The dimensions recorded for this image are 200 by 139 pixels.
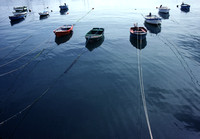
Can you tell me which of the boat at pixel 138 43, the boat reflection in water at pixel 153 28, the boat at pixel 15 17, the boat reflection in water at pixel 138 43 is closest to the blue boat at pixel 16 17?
the boat at pixel 15 17

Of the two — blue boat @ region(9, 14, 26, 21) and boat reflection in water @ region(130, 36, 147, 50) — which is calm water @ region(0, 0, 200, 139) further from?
blue boat @ region(9, 14, 26, 21)

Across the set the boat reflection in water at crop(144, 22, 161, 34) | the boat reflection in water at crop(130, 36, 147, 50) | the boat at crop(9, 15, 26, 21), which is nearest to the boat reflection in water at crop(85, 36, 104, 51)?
the boat reflection in water at crop(130, 36, 147, 50)

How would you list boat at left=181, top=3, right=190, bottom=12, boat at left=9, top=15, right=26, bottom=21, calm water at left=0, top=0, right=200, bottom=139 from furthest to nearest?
1. boat at left=181, top=3, right=190, bottom=12
2. boat at left=9, top=15, right=26, bottom=21
3. calm water at left=0, top=0, right=200, bottom=139

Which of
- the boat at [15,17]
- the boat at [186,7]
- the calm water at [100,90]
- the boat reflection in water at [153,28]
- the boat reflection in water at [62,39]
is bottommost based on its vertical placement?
the calm water at [100,90]

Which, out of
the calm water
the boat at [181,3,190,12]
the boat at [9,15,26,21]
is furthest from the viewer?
the boat at [181,3,190,12]

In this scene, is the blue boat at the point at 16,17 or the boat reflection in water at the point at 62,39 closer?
the boat reflection in water at the point at 62,39

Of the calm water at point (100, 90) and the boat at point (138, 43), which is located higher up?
the boat at point (138, 43)

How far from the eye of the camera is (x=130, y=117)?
45.5ft

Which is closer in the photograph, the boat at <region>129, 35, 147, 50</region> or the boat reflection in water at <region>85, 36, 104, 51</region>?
the boat at <region>129, 35, 147, 50</region>

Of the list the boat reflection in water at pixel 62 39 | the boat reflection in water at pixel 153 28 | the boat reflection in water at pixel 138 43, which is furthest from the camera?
the boat reflection in water at pixel 153 28

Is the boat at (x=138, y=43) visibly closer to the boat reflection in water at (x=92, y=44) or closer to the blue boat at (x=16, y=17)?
the boat reflection in water at (x=92, y=44)

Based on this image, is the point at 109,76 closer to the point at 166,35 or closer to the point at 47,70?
the point at 47,70

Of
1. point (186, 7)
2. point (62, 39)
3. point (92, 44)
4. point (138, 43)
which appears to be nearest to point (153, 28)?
point (138, 43)

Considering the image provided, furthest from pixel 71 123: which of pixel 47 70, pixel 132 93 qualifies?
pixel 47 70
